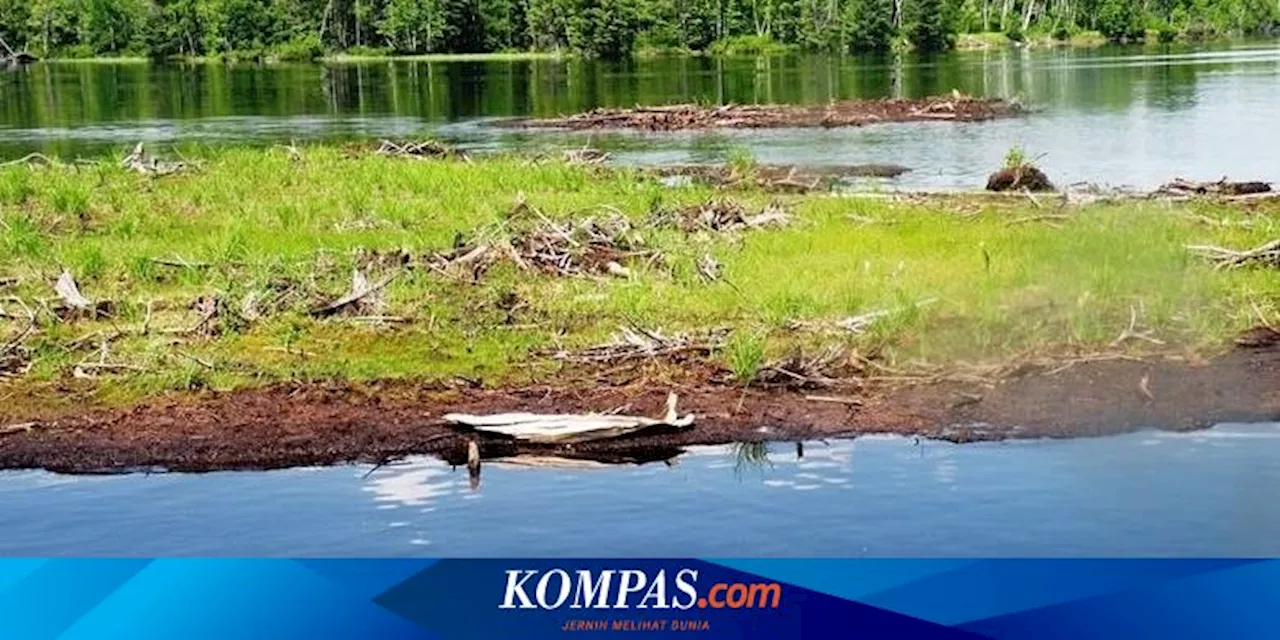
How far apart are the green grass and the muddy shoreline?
0.62 meters

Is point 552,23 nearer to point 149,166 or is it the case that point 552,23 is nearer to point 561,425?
point 149,166

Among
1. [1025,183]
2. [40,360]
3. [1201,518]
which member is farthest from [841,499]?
[1025,183]

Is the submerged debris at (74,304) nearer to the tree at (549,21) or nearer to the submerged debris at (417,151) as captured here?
the submerged debris at (417,151)

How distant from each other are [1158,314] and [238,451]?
10.6 m

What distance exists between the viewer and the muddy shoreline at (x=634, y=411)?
14.9m

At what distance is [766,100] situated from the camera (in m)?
71.9

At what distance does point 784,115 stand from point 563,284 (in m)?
40.6

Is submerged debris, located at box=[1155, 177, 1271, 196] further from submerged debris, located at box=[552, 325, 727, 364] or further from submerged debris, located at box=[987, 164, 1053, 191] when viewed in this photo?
submerged debris, located at box=[552, 325, 727, 364]

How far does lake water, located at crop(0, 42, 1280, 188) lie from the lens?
44.1 metres

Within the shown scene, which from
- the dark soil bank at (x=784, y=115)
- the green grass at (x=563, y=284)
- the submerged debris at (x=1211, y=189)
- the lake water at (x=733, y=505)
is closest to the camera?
the lake water at (x=733, y=505)

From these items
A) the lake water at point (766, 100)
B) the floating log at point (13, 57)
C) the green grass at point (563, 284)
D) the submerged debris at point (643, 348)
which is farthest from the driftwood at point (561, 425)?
the floating log at point (13, 57)

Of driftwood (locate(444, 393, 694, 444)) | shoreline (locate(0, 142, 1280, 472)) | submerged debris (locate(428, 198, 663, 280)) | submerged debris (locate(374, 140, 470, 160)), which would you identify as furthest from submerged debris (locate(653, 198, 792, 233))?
submerged debris (locate(374, 140, 470, 160))

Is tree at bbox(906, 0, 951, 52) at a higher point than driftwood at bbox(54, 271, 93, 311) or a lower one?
higher

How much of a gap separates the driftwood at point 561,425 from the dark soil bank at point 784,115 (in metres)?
41.8
